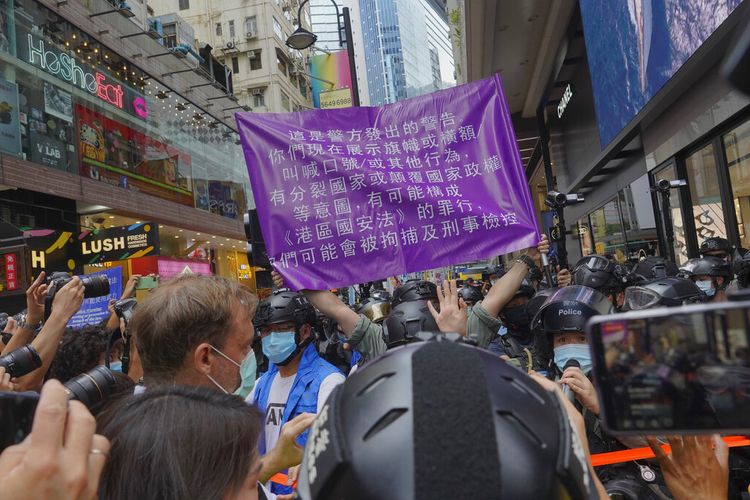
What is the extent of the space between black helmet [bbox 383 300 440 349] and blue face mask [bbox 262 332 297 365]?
65 cm

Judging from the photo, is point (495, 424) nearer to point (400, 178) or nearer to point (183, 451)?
point (183, 451)

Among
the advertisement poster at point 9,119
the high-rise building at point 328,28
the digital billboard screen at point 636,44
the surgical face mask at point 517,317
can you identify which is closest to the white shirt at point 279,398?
the surgical face mask at point 517,317

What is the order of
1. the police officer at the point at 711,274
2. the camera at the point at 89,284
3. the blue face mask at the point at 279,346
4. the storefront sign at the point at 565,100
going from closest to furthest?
the camera at the point at 89,284
the blue face mask at the point at 279,346
the police officer at the point at 711,274
the storefront sign at the point at 565,100

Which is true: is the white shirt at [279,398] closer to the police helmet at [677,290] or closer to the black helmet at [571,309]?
the black helmet at [571,309]

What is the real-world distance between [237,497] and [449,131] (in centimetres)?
347

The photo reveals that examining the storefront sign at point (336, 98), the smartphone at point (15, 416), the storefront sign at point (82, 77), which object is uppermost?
the storefront sign at point (82, 77)

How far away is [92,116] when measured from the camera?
17.6 metres

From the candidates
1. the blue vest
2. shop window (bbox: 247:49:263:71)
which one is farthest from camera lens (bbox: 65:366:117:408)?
shop window (bbox: 247:49:263:71)

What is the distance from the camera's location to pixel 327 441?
88cm

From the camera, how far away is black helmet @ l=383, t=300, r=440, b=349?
365 cm

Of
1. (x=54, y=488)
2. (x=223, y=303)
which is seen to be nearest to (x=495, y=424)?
(x=54, y=488)

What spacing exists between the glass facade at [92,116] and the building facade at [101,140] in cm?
4

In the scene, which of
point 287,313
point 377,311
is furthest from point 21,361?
point 377,311

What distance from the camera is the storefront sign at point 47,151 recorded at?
15250 millimetres
